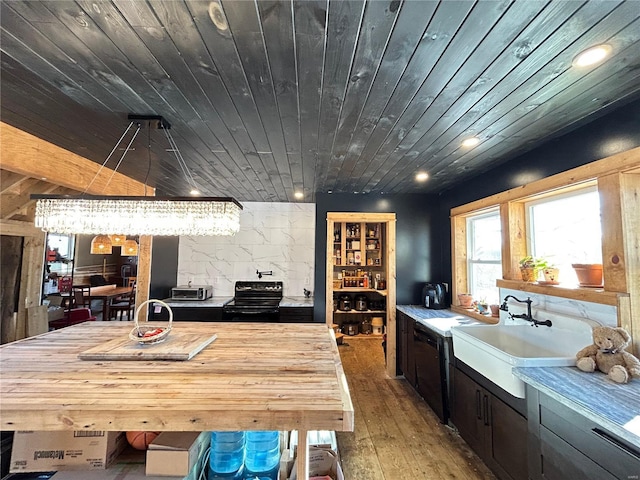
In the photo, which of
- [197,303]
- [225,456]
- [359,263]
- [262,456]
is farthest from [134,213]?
[359,263]

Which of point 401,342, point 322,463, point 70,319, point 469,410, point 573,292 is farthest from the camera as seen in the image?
point 70,319

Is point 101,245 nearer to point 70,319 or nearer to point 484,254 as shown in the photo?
point 70,319

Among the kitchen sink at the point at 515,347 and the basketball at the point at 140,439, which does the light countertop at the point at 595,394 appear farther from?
the basketball at the point at 140,439

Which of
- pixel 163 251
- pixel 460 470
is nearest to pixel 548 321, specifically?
pixel 460 470

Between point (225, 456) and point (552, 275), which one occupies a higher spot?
point (552, 275)

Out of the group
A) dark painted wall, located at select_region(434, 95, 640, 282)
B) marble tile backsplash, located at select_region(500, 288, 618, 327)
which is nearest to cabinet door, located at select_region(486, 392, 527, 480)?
marble tile backsplash, located at select_region(500, 288, 618, 327)

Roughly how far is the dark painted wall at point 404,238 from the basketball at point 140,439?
2.63 metres

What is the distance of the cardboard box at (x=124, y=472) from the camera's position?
1170 mm

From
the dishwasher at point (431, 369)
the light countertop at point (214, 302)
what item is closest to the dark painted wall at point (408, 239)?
the light countertop at point (214, 302)

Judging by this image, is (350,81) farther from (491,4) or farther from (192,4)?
(192,4)

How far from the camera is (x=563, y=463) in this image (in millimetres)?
1354

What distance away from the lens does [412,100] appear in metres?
1.58

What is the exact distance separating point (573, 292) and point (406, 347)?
199cm

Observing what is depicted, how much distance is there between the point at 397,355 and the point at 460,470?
1706mm
